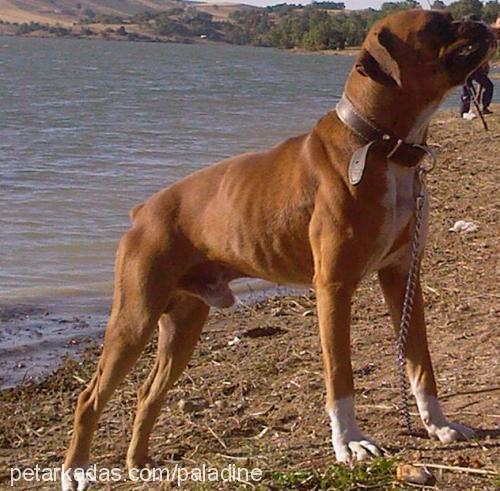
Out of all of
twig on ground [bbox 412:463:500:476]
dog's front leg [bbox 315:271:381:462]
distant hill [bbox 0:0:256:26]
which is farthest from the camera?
distant hill [bbox 0:0:256:26]

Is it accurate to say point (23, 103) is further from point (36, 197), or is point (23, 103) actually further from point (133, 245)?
point (133, 245)

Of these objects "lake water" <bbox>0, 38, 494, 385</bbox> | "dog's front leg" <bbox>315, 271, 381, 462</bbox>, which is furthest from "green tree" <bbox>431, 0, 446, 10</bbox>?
"lake water" <bbox>0, 38, 494, 385</bbox>

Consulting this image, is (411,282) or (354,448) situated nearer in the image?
(354,448)

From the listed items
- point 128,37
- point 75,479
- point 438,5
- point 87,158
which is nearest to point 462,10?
point 438,5

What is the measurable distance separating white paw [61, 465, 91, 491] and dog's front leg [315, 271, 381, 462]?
135 centimetres

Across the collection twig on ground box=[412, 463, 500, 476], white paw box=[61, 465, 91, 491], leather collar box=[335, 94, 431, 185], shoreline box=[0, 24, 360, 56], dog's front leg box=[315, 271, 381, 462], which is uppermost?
leather collar box=[335, 94, 431, 185]

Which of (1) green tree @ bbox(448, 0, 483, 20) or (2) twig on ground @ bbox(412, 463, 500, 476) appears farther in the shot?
(1) green tree @ bbox(448, 0, 483, 20)

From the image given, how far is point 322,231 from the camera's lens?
449cm

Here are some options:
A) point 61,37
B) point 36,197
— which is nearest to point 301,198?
point 36,197

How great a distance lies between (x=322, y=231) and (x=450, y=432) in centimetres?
105

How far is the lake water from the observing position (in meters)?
9.11

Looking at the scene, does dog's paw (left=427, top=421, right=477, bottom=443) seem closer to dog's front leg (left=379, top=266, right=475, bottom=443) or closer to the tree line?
dog's front leg (left=379, top=266, right=475, bottom=443)

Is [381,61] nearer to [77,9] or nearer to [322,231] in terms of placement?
[322,231]

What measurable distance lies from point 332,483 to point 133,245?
1675 mm
